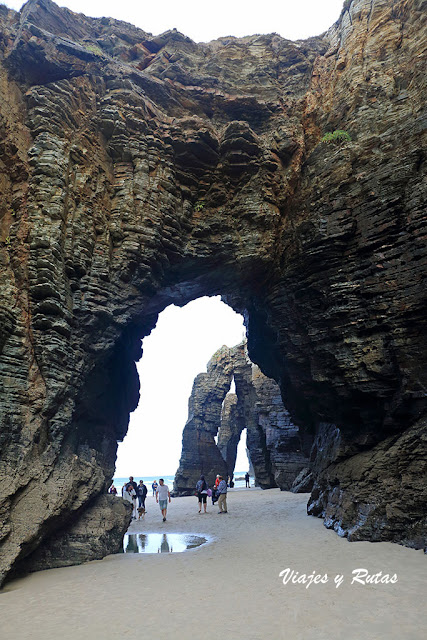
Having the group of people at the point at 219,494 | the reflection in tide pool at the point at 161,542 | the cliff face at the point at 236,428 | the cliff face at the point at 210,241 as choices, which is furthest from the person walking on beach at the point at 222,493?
the cliff face at the point at 236,428

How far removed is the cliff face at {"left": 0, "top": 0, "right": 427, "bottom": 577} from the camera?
37.4ft

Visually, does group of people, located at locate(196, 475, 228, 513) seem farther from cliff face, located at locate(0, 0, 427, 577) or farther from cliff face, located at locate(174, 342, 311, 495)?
cliff face, located at locate(174, 342, 311, 495)

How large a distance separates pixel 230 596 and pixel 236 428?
38.0 m

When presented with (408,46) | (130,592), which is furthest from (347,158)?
(130,592)

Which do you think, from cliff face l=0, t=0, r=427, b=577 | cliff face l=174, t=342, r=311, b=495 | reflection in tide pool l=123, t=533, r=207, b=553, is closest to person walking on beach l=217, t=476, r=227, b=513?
reflection in tide pool l=123, t=533, r=207, b=553

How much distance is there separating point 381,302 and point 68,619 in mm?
12041

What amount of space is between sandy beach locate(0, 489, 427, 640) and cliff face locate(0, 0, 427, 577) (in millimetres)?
1723

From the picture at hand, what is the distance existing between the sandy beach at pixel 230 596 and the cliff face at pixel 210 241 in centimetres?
172

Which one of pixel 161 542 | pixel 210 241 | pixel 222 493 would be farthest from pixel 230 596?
pixel 210 241

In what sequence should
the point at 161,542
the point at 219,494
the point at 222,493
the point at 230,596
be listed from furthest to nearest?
the point at 219,494, the point at 222,493, the point at 161,542, the point at 230,596

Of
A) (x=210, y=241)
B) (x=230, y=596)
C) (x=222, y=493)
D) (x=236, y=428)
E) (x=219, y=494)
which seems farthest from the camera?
(x=236, y=428)

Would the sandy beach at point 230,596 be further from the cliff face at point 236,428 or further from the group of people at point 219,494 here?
the cliff face at point 236,428

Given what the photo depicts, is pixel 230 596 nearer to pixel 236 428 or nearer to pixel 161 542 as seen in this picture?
pixel 161 542

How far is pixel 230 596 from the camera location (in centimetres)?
718
